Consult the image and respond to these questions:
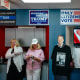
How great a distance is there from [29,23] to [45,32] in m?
0.61

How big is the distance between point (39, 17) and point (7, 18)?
976 millimetres

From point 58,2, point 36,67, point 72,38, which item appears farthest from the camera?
point 72,38

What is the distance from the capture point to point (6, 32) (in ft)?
17.3

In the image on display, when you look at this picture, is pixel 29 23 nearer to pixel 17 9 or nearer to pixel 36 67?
pixel 17 9

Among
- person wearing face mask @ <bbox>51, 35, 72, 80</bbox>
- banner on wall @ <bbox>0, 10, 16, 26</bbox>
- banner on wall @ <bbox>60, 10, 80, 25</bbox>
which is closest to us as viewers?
person wearing face mask @ <bbox>51, 35, 72, 80</bbox>

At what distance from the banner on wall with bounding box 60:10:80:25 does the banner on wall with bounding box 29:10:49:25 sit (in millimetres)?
445

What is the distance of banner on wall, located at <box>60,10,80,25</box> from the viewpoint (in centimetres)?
482

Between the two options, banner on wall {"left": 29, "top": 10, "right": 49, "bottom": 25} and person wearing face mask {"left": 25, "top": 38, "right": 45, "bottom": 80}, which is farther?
banner on wall {"left": 29, "top": 10, "right": 49, "bottom": 25}

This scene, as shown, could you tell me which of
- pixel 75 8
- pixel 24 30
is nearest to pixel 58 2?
pixel 75 8

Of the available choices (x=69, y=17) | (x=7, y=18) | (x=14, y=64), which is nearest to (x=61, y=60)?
(x=14, y=64)

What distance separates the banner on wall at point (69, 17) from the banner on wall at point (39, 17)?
445mm

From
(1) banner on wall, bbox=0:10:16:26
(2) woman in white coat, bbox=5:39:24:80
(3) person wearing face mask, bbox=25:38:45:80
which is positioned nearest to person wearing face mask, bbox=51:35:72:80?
(3) person wearing face mask, bbox=25:38:45:80

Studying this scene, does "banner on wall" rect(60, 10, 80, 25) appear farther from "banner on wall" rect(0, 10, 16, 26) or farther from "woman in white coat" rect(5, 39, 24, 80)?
"woman in white coat" rect(5, 39, 24, 80)

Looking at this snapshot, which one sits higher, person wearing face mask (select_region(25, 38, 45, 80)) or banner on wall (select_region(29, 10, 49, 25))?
banner on wall (select_region(29, 10, 49, 25))
